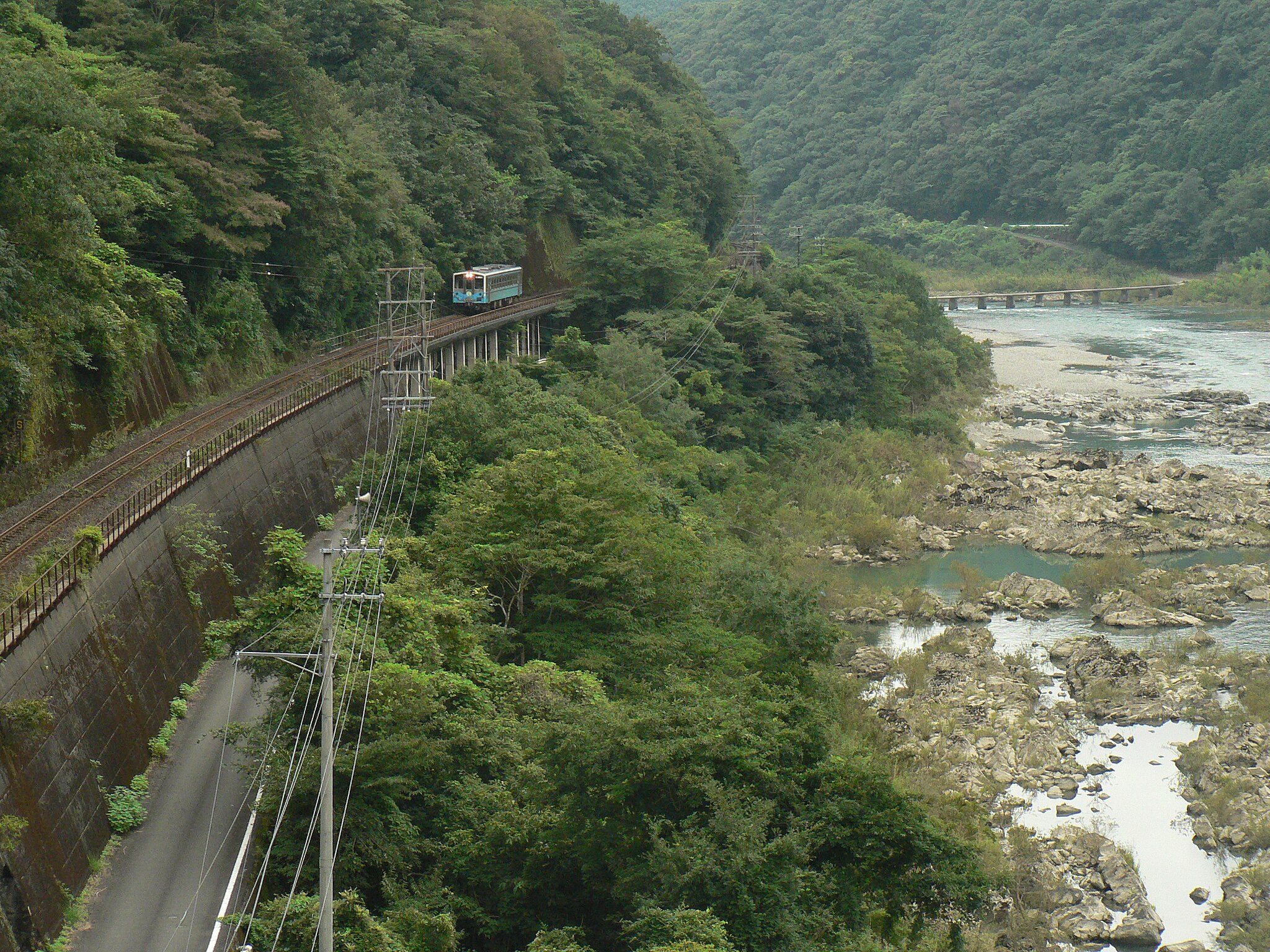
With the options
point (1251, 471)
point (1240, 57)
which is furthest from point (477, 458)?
point (1240, 57)

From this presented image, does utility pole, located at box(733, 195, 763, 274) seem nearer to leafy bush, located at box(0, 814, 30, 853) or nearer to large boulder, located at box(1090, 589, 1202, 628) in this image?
large boulder, located at box(1090, 589, 1202, 628)

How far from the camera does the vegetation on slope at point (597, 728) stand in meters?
15.3

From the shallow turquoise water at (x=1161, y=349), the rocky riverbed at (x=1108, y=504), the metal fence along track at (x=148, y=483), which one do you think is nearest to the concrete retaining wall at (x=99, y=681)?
the metal fence along track at (x=148, y=483)

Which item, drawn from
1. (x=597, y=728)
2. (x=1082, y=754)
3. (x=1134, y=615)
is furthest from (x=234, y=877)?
(x=1134, y=615)

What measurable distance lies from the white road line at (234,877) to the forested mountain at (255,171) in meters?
8.65

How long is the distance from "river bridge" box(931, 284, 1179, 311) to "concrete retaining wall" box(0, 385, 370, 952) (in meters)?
98.1

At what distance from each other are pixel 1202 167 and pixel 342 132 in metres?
105

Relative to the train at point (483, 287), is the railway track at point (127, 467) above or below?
below

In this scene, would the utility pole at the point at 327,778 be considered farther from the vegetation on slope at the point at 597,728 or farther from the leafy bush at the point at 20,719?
the leafy bush at the point at 20,719

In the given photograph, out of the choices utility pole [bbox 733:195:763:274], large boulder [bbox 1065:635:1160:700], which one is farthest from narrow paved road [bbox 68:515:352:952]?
utility pole [bbox 733:195:763:274]

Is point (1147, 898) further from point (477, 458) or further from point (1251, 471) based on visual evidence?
point (1251, 471)

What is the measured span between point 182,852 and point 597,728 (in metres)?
6.02

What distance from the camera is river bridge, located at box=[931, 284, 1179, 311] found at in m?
117

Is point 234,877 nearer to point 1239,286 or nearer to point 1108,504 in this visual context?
point 1108,504
